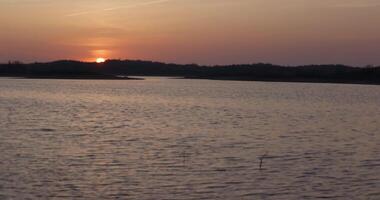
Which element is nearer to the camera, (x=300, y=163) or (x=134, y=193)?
(x=134, y=193)

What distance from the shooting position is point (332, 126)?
39.2 m

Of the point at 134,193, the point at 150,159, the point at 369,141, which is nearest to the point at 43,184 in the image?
the point at 134,193

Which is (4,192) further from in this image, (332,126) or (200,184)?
(332,126)

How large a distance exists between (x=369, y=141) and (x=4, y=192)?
1842cm

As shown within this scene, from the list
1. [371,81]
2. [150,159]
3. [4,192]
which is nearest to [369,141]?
[150,159]

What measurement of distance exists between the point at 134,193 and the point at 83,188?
1550 millimetres

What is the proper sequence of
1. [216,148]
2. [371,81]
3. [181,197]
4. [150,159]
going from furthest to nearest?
[371,81]
[216,148]
[150,159]
[181,197]

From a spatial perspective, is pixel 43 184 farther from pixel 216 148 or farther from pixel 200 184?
pixel 216 148

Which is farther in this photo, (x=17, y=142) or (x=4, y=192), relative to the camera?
(x=17, y=142)

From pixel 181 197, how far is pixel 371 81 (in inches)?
5770

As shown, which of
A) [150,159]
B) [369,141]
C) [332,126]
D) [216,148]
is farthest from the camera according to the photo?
[332,126]

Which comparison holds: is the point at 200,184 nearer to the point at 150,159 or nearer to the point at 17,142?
the point at 150,159

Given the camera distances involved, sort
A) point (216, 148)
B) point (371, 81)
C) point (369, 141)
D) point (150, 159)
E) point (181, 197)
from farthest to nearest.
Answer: point (371, 81) < point (369, 141) < point (216, 148) < point (150, 159) < point (181, 197)

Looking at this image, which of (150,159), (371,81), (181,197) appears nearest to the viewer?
(181,197)
